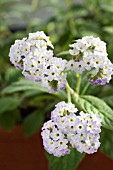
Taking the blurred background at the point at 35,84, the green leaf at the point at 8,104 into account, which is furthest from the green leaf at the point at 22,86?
the green leaf at the point at 8,104

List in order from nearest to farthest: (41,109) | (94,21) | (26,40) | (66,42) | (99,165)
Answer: (26,40) < (99,165) < (41,109) < (66,42) < (94,21)

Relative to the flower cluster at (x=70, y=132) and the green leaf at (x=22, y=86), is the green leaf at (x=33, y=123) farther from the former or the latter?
the flower cluster at (x=70, y=132)

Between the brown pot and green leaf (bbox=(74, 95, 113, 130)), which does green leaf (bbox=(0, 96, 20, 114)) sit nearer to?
the brown pot

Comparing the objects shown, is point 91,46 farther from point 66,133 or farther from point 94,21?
point 94,21

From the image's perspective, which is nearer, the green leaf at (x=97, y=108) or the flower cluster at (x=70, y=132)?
the flower cluster at (x=70, y=132)

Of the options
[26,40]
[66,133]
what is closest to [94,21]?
[26,40]

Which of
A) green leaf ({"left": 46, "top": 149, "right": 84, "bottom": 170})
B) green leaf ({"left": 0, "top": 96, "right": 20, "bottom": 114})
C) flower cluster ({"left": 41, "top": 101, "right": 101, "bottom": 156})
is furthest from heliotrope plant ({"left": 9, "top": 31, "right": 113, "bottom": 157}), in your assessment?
green leaf ({"left": 0, "top": 96, "right": 20, "bottom": 114})
